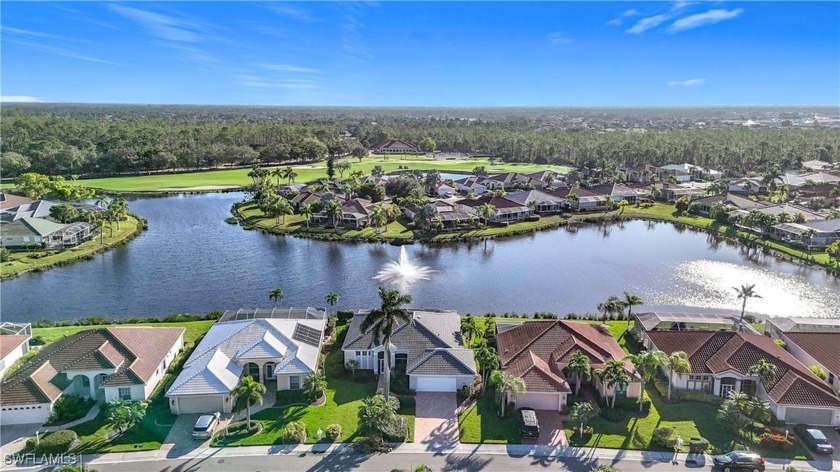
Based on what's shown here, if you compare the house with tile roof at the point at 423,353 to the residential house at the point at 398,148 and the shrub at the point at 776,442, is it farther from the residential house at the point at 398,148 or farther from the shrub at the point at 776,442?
the residential house at the point at 398,148

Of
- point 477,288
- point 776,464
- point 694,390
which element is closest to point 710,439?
point 776,464

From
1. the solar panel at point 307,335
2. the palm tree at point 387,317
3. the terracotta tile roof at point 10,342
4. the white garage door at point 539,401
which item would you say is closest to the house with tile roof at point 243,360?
the solar panel at point 307,335

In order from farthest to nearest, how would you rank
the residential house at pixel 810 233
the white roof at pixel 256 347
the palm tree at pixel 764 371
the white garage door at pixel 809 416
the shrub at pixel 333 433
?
1. the residential house at pixel 810 233
2. the white roof at pixel 256 347
3. the palm tree at pixel 764 371
4. the white garage door at pixel 809 416
5. the shrub at pixel 333 433

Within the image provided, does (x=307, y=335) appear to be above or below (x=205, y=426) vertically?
above

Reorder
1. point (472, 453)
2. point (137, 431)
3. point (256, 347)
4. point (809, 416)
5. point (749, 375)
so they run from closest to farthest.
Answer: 1. point (472, 453)
2. point (137, 431)
3. point (809, 416)
4. point (749, 375)
5. point (256, 347)

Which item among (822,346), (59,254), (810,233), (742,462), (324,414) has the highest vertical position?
(810,233)

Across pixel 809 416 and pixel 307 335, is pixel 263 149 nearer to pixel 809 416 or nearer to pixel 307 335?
pixel 307 335

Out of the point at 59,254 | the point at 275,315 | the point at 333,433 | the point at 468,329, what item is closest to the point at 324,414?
the point at 333,433
